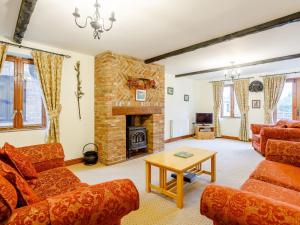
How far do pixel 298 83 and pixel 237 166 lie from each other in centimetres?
375

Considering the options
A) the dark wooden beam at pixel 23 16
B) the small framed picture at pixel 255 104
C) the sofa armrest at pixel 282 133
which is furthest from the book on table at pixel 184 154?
the small framed picture at pixel 255 104

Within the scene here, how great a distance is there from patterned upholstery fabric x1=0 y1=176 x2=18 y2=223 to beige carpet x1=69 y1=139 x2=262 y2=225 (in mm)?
1319

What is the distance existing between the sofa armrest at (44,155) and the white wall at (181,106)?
14.0 feet

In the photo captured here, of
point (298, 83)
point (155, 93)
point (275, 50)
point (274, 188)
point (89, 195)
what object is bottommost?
point (274, 188)

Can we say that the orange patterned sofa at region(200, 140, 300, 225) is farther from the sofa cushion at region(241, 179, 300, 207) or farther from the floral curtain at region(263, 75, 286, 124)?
the floral curtain at region(263, 75, 286, 124)

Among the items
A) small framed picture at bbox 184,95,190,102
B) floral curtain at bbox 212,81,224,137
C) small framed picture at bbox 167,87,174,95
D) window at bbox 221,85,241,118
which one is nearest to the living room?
small framed picture at bbox 167,87,174,95

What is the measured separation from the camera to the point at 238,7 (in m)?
2.19

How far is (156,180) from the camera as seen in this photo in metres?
3.04

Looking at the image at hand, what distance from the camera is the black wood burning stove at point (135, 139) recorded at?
14.1ft

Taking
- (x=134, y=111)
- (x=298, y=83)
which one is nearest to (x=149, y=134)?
(x=134, y=111)

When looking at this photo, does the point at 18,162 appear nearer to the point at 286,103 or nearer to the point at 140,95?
the point at 140,95

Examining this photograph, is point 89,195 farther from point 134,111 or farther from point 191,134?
point 191,134

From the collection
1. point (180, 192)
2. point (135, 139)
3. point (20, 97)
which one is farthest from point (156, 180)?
point (20, 97)

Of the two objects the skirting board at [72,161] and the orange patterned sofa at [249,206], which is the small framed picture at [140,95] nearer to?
the skirting board at [72,161]
